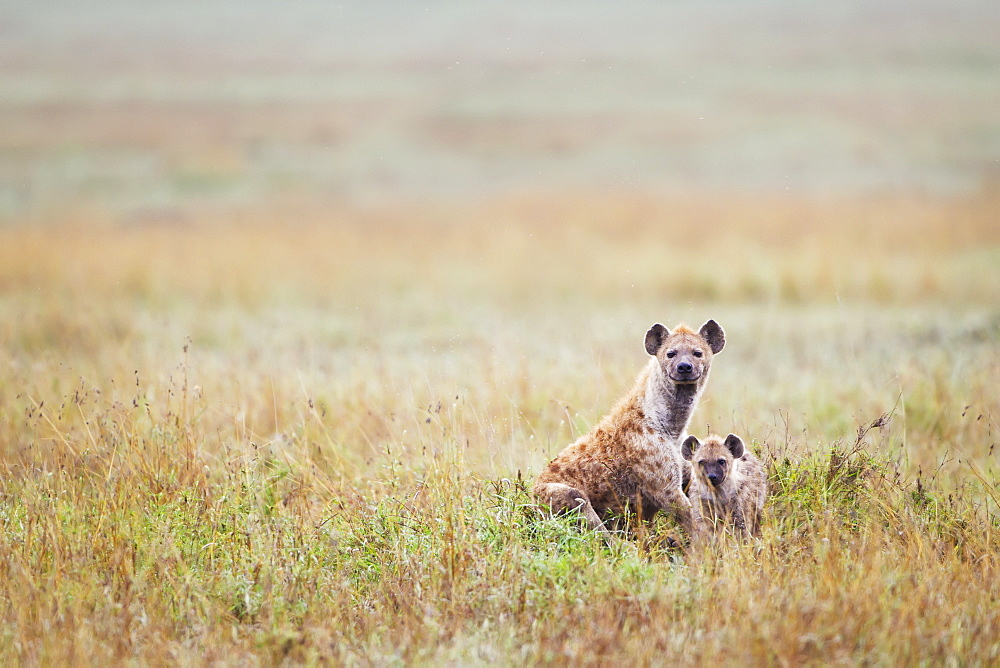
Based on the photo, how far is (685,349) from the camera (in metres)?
5.93

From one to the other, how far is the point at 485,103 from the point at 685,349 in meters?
37.3

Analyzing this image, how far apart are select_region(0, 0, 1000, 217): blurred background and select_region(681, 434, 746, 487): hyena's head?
64.8ft

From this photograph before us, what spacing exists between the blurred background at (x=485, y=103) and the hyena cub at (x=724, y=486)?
19860 millimetres

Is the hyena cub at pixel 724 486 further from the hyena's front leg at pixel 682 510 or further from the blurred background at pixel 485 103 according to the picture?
the blurred background at pixel 485 103

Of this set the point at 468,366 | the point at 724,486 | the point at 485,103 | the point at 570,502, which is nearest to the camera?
the point at 570,502

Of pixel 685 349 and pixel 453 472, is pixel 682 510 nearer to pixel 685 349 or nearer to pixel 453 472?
pixel 685 349

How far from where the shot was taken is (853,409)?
935 cm

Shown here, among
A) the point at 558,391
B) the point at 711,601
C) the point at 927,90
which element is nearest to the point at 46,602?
the point at 711,601

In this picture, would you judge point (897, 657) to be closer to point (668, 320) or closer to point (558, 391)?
point (558, 391)

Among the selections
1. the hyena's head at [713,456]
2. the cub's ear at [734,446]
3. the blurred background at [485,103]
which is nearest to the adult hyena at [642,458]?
the hyena's head at [713,456]

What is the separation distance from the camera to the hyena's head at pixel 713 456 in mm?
5938

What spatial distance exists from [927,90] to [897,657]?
138 ft

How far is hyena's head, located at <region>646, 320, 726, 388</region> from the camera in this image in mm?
5820

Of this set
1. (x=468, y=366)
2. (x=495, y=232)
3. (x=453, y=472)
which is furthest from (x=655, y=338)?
(x=495, y=232)
